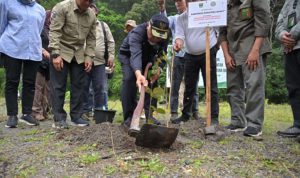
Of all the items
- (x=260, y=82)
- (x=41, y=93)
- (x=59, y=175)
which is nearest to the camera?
(x=59, y=175)

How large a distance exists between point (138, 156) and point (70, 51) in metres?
2.13

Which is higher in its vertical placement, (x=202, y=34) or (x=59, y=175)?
(x=202, y=34)

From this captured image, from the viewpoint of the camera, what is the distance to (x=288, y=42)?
175 inches

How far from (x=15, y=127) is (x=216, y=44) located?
2.79m

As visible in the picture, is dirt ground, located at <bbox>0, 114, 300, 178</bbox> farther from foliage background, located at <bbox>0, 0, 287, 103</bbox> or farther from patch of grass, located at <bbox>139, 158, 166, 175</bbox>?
foliage background, located at <bbox>0, 0, 287, 103</bbox>

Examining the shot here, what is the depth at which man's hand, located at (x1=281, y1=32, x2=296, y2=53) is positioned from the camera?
14.5 feet

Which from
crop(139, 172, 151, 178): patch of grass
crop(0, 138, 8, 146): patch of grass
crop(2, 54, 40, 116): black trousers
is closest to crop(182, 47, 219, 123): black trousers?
crop(2, 54, 40, 116): black trousers

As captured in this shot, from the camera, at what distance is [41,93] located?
5.99 m

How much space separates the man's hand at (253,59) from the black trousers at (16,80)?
271 cm

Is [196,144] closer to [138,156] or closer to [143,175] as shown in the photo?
[138,156]

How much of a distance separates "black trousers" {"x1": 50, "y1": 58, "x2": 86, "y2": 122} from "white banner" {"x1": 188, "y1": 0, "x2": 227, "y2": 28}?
5.25 ft

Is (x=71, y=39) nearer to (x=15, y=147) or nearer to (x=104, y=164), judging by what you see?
(x=15, y=147)

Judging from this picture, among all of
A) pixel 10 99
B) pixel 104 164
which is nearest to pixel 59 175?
pixel 104 164

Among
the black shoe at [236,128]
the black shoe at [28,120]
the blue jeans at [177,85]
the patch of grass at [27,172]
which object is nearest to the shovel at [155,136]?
the patch of grass at [27,172]
